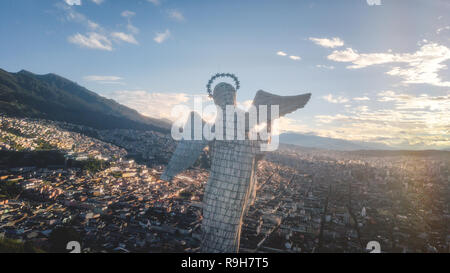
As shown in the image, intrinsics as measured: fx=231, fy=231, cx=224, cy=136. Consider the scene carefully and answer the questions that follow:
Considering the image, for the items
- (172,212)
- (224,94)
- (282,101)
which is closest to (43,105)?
(172,212)

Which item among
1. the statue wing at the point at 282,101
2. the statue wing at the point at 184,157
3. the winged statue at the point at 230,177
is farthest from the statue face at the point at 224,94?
the statue wing at the point at 184,157

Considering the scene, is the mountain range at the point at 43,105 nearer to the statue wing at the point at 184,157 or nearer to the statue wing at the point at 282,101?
the statue wing at the point at 184,157

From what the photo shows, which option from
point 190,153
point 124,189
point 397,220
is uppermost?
point 190,153

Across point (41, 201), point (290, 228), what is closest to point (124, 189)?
point (41, 201)

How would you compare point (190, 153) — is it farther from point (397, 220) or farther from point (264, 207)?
point (397, 220)

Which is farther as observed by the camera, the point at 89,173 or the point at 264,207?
the point at 89,173

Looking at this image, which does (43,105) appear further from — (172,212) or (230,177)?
(230,177)

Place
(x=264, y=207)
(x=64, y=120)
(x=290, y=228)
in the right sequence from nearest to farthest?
(x=290, y=228)
(x=264, y=207)
(x=64, y=120)

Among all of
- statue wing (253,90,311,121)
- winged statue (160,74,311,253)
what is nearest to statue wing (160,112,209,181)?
winged statue (160,74,311,253)
